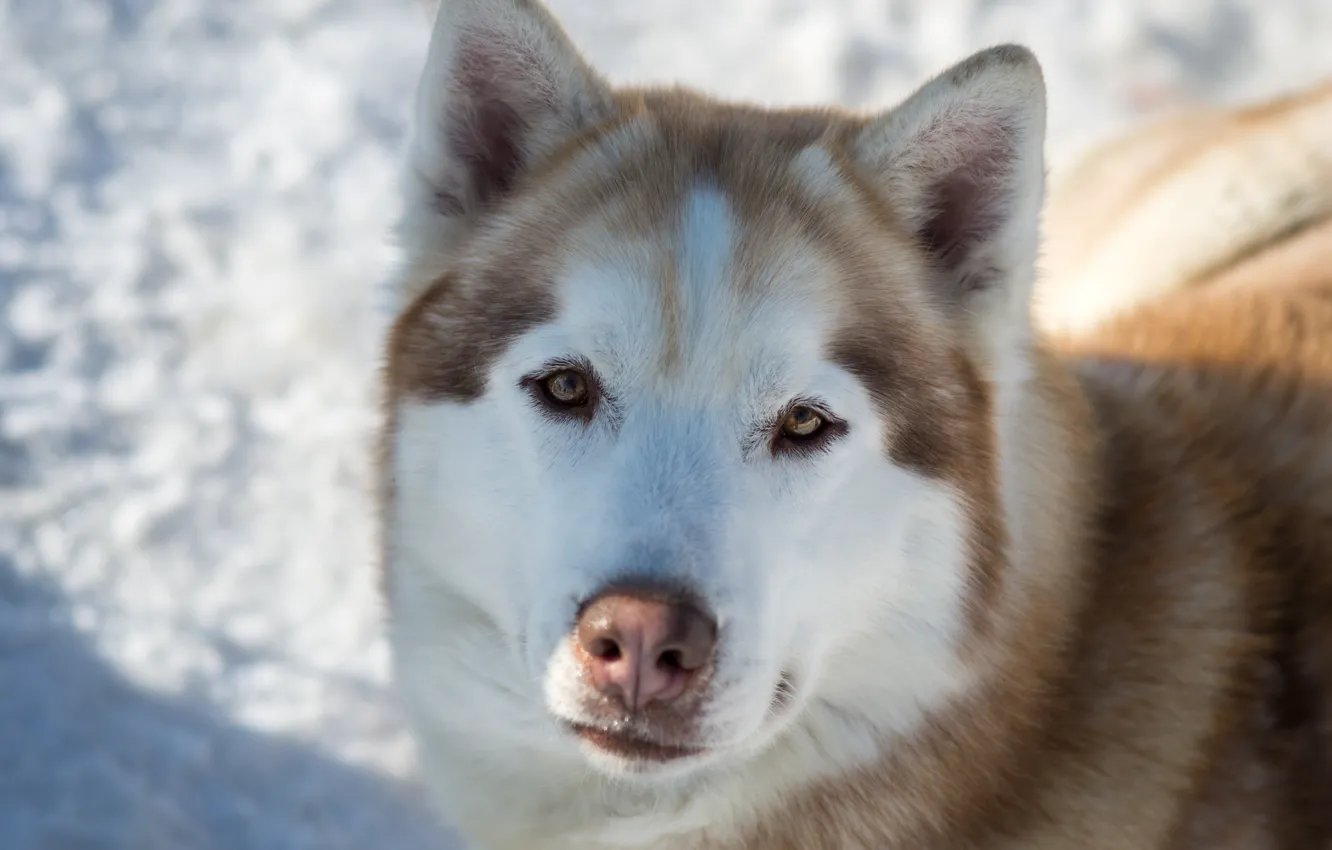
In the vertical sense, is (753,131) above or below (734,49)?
below

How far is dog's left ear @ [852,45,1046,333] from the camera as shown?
2.16 meters

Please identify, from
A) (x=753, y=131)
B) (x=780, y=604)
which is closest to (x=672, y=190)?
(x=753, y=131)

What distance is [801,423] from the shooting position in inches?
83.2

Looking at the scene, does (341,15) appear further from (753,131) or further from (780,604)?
(780,604)

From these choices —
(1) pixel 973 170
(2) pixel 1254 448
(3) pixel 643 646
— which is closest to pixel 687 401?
(3) pixel 643 646

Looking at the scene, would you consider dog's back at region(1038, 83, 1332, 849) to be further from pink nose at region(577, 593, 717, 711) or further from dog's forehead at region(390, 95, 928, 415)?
pink nose at region(577, 593, 717, 711)

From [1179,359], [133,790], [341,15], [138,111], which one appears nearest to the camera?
[1179,359]

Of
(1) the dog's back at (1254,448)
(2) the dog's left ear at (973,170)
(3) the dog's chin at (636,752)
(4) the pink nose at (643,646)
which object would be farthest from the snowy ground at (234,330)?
(2) the dog's left ear at (973,170)

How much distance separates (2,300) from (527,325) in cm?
278

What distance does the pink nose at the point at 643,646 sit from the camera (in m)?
1.84

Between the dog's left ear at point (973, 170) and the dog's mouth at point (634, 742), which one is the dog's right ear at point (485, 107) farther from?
the dog's mouth at point (634, 742)

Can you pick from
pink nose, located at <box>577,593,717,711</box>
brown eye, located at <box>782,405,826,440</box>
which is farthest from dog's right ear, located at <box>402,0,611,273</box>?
pink nose, located at <box>577,593,717,711</box>

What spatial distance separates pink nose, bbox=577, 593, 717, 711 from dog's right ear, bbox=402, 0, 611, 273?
35.6 inches

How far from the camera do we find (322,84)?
518 centimetres
